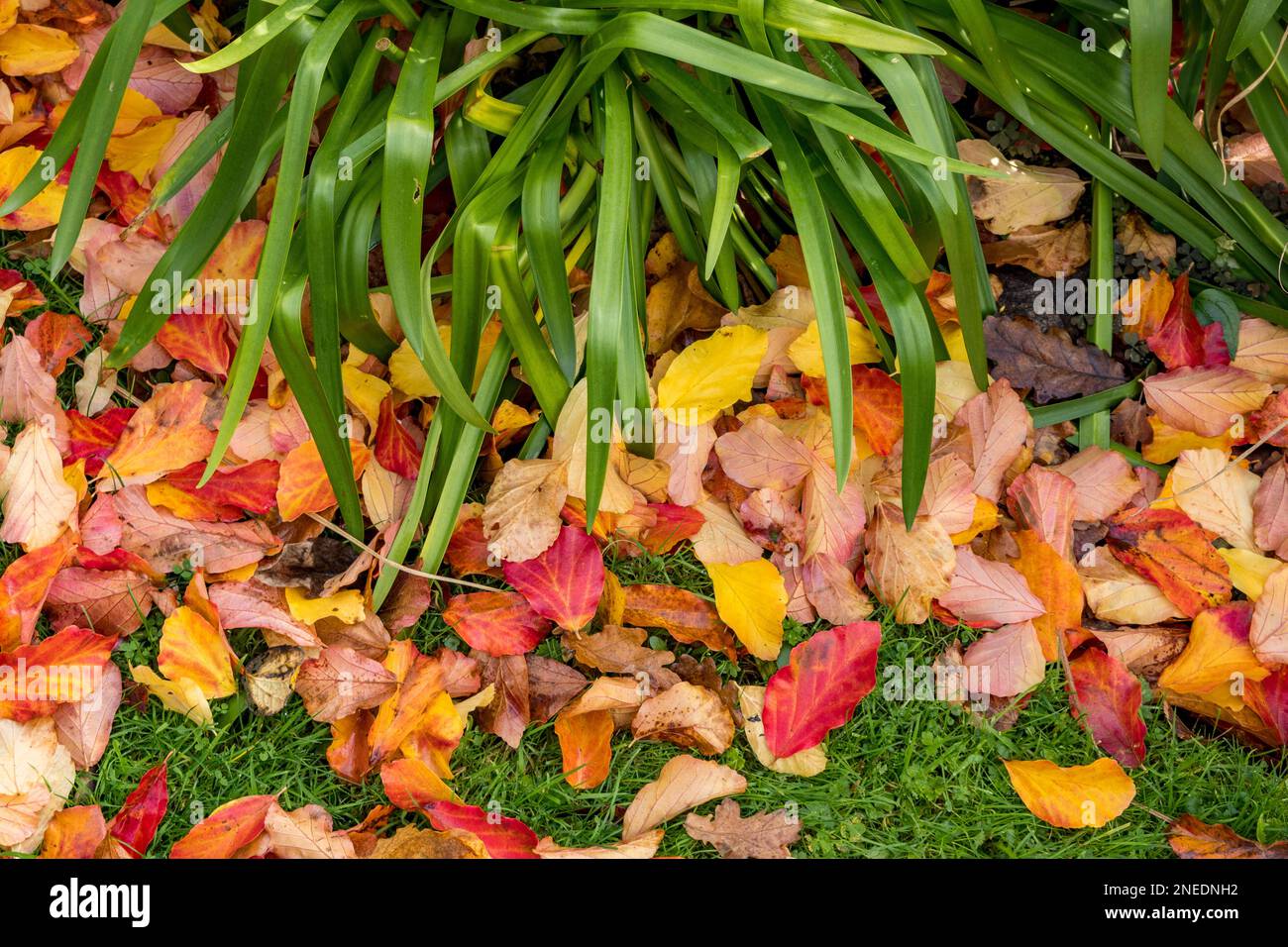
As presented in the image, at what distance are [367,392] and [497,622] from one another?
38cm

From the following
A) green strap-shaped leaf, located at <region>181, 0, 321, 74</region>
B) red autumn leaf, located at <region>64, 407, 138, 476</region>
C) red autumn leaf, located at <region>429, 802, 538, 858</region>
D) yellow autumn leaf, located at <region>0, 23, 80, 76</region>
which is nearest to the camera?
green strap-shaped leaf, located at <region>181, 0, 321, 74</region>

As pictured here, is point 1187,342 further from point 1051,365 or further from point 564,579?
point 564,579

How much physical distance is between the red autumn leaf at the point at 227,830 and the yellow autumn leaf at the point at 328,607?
236mm

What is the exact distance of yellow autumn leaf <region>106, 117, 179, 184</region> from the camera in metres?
1.57

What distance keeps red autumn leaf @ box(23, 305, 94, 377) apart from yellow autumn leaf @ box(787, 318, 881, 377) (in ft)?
3.54

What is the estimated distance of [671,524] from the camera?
1425 millimetres

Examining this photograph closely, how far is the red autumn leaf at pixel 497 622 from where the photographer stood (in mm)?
1374

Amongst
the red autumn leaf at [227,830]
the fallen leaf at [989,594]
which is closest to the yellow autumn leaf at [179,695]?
the red autumn leaf at [227,830]

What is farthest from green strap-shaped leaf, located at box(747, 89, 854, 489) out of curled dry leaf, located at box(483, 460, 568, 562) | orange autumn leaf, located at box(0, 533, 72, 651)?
orange autumn leaf, located at box(0, 533, 72, 651)

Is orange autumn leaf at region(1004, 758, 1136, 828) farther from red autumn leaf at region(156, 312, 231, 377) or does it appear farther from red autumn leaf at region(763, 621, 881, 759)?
red autumn leaf at region(156, 312, 231, 377)

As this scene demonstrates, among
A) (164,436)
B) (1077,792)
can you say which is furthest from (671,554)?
(164,436)

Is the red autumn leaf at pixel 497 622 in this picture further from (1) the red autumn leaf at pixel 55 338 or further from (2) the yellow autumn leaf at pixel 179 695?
(1) the red autumn leaf at pixel 55 338

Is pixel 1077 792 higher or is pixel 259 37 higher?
pixel 259 37

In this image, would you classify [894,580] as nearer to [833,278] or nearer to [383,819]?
[833,278]
